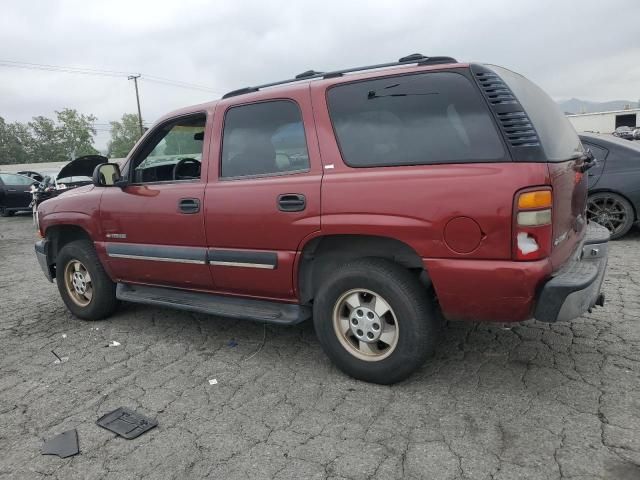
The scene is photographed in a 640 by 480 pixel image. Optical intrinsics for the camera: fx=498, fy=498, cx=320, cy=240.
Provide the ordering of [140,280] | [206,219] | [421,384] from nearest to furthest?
[421,384] < [206,219] < [140,280]

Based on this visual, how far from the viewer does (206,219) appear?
362 centimetres

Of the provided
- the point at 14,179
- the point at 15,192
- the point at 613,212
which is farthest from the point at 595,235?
the point at 14,179

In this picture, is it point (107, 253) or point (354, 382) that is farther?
point (107, 253)

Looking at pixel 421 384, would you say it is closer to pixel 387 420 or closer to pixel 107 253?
pixel 387 420

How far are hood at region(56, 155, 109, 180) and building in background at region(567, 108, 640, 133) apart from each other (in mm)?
44637

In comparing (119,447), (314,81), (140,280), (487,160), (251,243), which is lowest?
(119,447)

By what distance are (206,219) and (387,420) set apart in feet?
6.14

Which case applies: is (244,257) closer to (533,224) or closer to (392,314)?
(392,314)

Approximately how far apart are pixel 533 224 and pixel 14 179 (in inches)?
713

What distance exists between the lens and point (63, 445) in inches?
107

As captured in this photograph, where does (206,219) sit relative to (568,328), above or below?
above

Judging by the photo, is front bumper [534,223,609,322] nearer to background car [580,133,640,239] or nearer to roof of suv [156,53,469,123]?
roof of suv [156,53,469,123]

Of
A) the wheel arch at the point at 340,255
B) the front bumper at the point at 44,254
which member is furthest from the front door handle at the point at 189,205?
the front bumper at the point at 44,254

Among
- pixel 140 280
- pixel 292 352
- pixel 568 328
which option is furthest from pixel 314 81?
pixel 568 328
